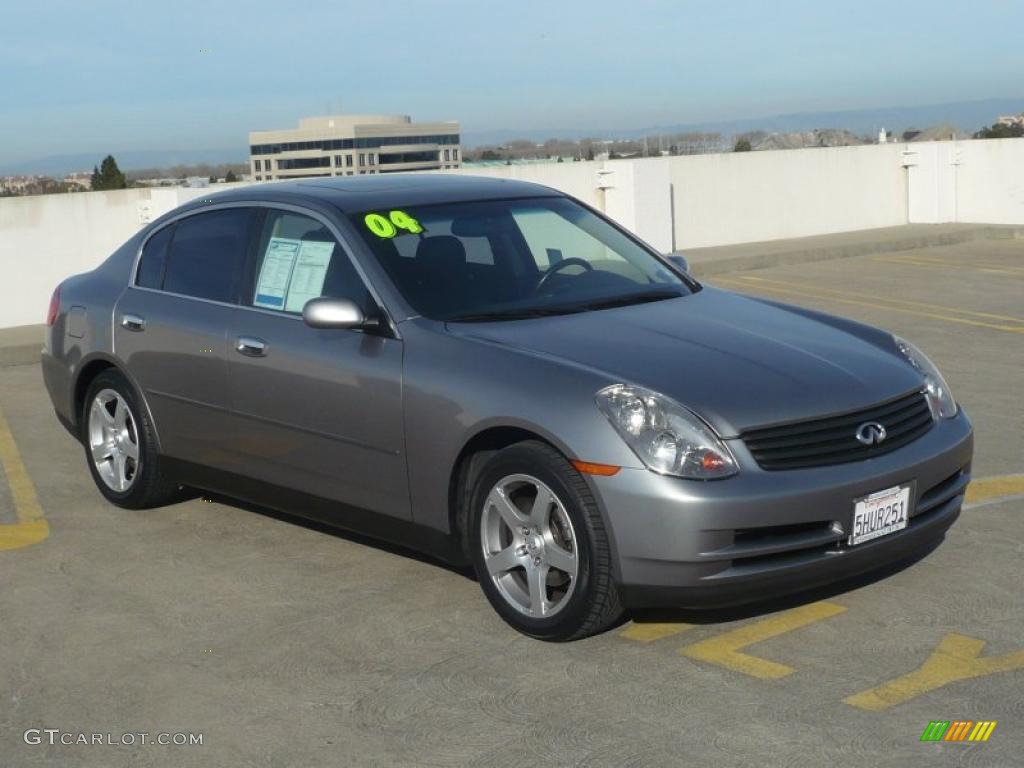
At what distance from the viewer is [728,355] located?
5.31 metres

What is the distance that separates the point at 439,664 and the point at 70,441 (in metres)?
4.95

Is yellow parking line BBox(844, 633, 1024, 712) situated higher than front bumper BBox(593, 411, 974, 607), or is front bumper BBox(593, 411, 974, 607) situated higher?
front bumper BBox(593, 411, 974, 607)

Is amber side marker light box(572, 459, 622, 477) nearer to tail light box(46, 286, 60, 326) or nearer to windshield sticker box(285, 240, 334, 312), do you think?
windshield sticker box(285, 240, 334, 312)

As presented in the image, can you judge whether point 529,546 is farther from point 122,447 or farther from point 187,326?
point 122,447

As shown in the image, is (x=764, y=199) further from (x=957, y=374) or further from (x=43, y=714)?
(x=43, y=714)

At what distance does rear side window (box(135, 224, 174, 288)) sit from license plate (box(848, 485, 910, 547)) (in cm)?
367

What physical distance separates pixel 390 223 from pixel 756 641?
233cm

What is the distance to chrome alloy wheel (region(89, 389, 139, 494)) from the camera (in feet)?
23.6

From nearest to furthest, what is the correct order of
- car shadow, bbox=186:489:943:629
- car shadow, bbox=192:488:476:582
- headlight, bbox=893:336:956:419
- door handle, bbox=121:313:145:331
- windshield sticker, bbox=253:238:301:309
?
car shadow, bbox=186:489:943:629 < headlight, bbox=893:336:956:419 < car shadow, bbox=192:488:476:582 < windshield sticker, bbox=253:238:301:309 < door handle, bbox=121:313:145:331

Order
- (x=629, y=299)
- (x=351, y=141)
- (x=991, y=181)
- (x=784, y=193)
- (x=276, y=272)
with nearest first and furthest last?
(x=629, y=299), (x=276, y=272), (x=784, y=193), (x=991, y=181), (x=351, y=141)

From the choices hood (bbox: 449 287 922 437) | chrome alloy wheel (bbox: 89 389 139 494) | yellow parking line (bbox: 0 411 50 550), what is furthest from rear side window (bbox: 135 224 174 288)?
hood (bbox: 449 287 922 437)

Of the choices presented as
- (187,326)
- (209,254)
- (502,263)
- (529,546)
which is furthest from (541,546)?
(209,254)

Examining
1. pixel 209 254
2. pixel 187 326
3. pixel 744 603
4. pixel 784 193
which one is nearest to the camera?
pixel 744 603

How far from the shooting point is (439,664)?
4980 mm
